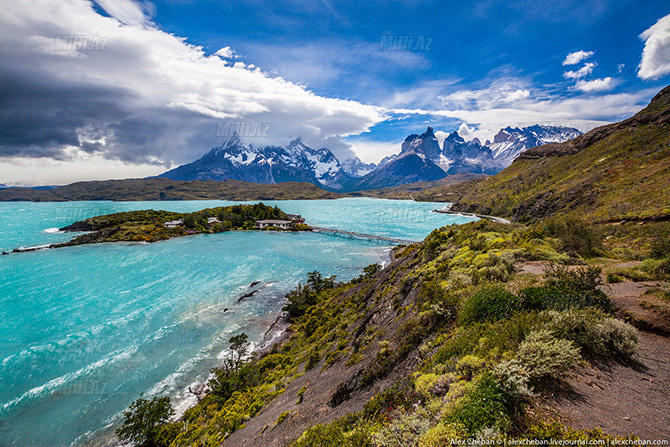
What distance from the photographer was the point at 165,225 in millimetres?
111750

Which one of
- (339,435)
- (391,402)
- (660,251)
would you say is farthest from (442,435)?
(660,251)

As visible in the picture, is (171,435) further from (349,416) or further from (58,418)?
(349,416)

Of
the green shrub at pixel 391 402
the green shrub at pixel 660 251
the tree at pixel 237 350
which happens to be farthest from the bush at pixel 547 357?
the tree at pixel 237 350

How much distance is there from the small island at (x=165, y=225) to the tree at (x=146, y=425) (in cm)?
9223

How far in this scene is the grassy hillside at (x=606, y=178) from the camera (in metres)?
48.7

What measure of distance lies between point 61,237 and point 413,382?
150590 mm

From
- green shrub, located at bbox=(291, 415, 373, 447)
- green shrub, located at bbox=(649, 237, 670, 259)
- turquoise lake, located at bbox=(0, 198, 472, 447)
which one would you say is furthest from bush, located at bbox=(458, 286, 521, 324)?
turquoise lake, located at bbox=(0, 198, 472, 447)

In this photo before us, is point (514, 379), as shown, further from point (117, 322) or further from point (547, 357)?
point (117, 322)

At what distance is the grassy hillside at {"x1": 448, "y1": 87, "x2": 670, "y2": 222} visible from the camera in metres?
48.7

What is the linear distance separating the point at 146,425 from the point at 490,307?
82.3ft

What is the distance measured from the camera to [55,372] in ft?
90.4

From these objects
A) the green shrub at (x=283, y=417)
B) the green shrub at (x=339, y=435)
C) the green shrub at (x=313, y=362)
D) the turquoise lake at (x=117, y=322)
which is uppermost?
the green shrub at (x=339, y=435)

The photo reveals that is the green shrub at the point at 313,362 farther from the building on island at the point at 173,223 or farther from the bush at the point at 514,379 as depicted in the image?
the building on island at the point at 173,223

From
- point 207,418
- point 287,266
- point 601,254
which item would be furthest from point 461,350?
point 287,266
